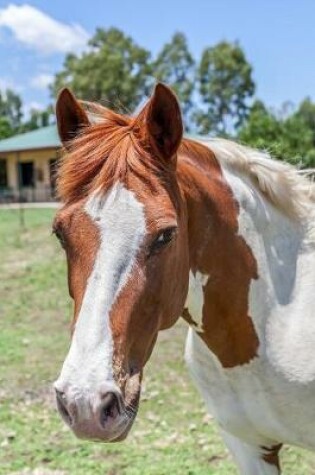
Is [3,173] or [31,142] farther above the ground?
[31,142]

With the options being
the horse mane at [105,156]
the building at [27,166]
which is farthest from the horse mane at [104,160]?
the building at [27,166]

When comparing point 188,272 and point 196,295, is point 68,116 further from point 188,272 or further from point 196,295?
point 196,295

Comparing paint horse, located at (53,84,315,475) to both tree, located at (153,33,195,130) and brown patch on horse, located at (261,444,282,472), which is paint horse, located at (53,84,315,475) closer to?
brown patch on horse, located at (261,444,282,472)

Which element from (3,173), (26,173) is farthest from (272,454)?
(3,173)

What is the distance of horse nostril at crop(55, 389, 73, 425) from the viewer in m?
1.55

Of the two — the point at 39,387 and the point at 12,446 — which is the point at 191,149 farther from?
the point at 39,387

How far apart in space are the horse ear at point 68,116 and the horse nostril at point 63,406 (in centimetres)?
85

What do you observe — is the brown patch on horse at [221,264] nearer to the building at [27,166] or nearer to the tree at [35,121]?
the building at [27,166]

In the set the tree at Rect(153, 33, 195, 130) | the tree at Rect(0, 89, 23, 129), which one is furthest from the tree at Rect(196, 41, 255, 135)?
the tree at Rect(0, 89, 23, 129)

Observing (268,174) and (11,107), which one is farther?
(11,107)

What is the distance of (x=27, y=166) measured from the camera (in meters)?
34.8

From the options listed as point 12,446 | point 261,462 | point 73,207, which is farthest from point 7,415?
point 73,207

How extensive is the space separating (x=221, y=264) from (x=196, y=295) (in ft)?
0.47

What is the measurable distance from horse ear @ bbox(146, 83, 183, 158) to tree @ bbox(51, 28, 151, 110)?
3610 centimetres
